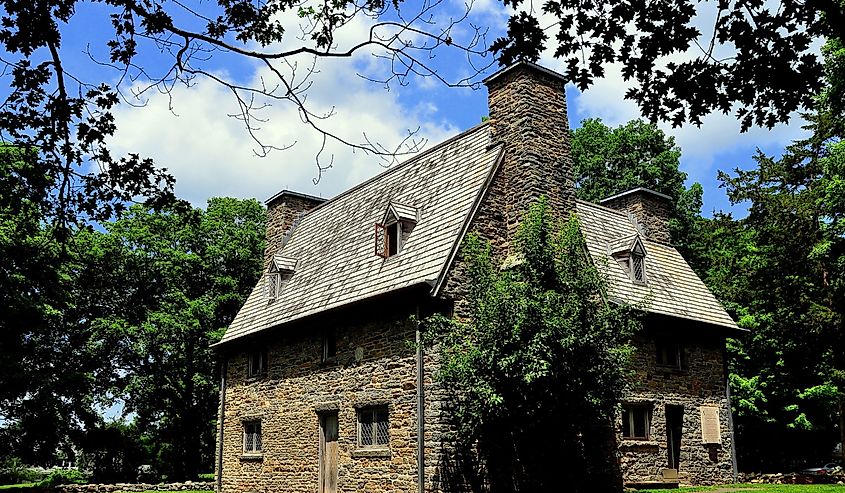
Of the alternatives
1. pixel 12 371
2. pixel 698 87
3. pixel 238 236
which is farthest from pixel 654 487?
pixel 238 236

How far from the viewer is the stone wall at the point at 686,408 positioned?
18906mm

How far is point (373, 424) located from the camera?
57.8 feet

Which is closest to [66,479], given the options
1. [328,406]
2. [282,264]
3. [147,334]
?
[147,334]

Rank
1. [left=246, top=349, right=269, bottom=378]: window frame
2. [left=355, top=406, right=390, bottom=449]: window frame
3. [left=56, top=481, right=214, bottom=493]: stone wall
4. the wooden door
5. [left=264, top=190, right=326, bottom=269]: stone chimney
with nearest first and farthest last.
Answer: [left=355, top=406, right=390, bottom=449]: window frame
the wooden door
[left=246, top=349, right=269, bottom=378]: window frame
[left=264, top=190, right=326, bottom=269]: stone chimney
[left=56, top=481, right=214, bottom=493]: stone wall

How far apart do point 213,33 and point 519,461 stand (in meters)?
11.7

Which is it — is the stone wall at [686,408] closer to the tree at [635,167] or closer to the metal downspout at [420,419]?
the metal downspout at [420,419]

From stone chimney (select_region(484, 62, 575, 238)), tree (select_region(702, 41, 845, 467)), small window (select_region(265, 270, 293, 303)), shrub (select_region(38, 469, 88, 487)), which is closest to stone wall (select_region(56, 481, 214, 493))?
shrub (select_region(38, 469, 88, 487))

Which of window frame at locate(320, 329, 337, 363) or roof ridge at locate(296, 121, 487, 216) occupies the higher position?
roof ridge at locate(296, 121, 487, 216)

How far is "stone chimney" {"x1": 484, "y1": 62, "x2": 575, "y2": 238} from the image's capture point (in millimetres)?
18219

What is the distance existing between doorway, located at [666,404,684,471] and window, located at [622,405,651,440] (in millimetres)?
1024

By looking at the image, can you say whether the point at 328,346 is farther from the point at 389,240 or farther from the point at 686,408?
the point at 686,408

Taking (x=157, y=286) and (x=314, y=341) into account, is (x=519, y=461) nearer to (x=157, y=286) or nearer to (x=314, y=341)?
(x=314, y=341)

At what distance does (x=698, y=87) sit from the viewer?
650 cm

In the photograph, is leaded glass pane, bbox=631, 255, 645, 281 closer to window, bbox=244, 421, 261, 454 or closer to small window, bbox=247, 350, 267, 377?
small window, bbox=247, 350, 267, 377
